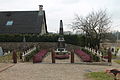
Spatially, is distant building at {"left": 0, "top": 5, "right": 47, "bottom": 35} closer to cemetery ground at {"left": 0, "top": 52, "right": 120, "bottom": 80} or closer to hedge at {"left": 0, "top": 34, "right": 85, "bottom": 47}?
hedge at {"left": 0, "top": 34, "right": 85, "bottom": 47}

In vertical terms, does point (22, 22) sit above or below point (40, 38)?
above

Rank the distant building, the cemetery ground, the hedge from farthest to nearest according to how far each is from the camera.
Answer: the distant building
the hedge
the cemetery ground

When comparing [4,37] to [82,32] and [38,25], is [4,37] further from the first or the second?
[82,32]

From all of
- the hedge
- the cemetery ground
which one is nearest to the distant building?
the hedge

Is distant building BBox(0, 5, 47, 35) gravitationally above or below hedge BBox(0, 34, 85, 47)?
above

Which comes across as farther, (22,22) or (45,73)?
(22,22)

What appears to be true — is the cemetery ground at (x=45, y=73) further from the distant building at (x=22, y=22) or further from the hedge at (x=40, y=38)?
the distant building at (x=22, y=22)

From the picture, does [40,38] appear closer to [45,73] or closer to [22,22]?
[22,22]

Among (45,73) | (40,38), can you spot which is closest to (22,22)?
(40,38)

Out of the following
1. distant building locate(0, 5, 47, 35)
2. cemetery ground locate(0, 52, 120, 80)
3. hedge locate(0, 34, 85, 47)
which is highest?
distant building locate(0, 5, 47, 35)

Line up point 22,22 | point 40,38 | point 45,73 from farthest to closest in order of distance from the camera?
point 22,22, point 40,38, point 45,73

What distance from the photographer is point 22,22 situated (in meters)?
40.1

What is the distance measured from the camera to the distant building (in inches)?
1523

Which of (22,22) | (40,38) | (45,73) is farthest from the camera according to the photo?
(22,22)
